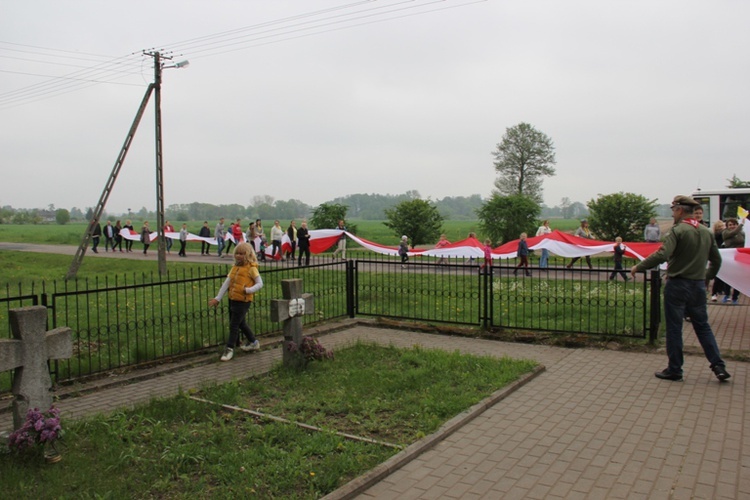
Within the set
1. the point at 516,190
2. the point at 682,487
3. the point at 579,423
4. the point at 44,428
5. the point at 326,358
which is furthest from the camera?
the point at 516,190

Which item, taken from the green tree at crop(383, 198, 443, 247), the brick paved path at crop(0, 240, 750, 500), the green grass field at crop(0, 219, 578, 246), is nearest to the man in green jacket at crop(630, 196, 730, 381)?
the brick paved path at crop(0, 240, 750, 500)

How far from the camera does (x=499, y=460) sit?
15.8 ft

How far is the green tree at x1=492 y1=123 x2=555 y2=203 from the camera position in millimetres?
61562

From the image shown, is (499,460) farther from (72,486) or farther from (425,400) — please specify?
(72,486)

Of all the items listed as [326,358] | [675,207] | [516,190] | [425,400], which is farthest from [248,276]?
[516,190]

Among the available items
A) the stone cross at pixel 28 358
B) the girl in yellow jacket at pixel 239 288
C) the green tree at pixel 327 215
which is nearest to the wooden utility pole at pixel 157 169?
the girl in yellow jacket at pixel 239 288

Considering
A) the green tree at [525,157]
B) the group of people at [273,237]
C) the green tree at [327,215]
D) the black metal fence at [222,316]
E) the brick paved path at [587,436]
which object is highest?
the green tree at [525,157]

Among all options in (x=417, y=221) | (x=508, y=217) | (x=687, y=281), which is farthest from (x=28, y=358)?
(x=508, y=217)

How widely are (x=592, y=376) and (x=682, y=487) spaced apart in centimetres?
312

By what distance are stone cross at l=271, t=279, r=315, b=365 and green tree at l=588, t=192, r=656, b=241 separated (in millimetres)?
22948

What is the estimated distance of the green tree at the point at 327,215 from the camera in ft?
111

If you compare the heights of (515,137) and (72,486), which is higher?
(515,137)

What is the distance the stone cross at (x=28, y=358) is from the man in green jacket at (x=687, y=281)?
20.6 feet

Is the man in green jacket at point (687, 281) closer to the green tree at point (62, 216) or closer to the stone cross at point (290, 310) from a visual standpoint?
the stone cross at point (290, 310)
